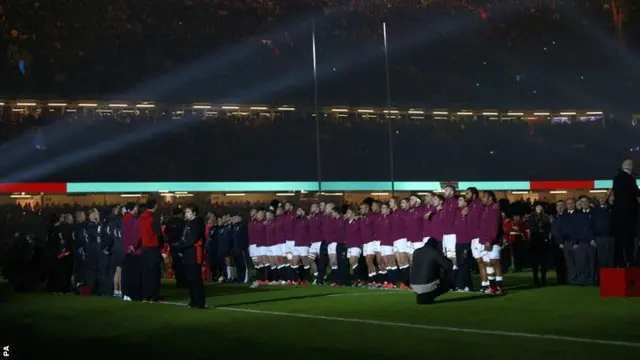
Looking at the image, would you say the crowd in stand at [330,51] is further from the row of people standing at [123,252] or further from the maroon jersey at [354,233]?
the maroon jersey at [354,233]

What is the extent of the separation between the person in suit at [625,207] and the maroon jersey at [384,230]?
584 cm

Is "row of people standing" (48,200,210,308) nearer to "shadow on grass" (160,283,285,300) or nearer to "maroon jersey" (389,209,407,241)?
"shadow on grass" (160,283,285,300)

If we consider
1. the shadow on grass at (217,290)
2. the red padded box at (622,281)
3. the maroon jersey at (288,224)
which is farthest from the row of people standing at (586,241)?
the maroon jersey at (288,224)

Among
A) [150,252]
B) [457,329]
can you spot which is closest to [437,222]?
[150,252]

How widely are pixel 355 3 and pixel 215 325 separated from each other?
143ft

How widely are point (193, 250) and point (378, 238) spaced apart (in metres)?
6.53

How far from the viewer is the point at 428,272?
55.6 ft

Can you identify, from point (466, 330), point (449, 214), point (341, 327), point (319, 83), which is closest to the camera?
point (466, 330)

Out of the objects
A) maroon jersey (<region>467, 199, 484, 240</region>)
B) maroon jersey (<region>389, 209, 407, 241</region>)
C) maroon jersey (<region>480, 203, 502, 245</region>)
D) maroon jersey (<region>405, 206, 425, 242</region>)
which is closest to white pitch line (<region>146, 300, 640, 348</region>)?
maroon jersey (<region>480, 203, 502, 245</region>)

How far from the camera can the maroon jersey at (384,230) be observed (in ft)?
74.2

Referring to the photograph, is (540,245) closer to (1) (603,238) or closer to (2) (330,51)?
(1) (603,238)

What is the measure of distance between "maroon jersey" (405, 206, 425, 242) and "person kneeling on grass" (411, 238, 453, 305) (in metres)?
4.73

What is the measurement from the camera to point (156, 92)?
160 feet

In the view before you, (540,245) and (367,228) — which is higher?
(367,228)
